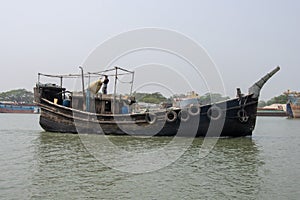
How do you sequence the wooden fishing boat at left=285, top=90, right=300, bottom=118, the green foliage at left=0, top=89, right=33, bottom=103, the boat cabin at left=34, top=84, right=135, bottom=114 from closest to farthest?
1. the boat cabin at left=34, top=84, right=135, bottom=114
2. the wooden fishing boat at left=285, top=90, right=300, bottom=118
3. the green foliage at left=0, top=89, right=33, bottom=103

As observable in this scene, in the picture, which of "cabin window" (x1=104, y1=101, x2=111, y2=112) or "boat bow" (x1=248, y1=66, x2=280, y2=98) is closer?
"boat bow" (x1=248, y1=66, x2=280, y2=98)

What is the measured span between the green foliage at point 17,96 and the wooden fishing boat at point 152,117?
3249 inches

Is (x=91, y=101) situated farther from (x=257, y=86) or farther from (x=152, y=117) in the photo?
(x=257, y=86)

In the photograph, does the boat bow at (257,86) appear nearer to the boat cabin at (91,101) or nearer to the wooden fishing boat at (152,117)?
the wooden fishing boat at (152,117)

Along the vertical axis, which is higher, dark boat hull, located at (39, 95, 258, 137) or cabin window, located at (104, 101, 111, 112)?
cabin window, located at (104, 101, 111, 112)

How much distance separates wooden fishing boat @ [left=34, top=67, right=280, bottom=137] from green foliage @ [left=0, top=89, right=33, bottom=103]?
8252 cm

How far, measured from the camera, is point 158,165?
9203 mm

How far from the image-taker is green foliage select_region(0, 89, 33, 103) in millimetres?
93706

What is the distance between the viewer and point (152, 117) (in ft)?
52.6

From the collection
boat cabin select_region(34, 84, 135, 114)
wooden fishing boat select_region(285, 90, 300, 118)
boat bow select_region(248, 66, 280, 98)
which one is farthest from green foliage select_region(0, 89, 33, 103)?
boat bow select_region(248, 66, 280, 98)

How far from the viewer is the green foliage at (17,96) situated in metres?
93.7

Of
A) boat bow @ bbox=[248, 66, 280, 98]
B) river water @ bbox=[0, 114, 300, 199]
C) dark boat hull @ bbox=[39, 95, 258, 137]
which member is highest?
boat bow @ bbox=[248, 66, 280, 98]

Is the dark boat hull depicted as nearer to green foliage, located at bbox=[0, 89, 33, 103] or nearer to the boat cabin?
the boat cabin

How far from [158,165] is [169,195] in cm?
290
